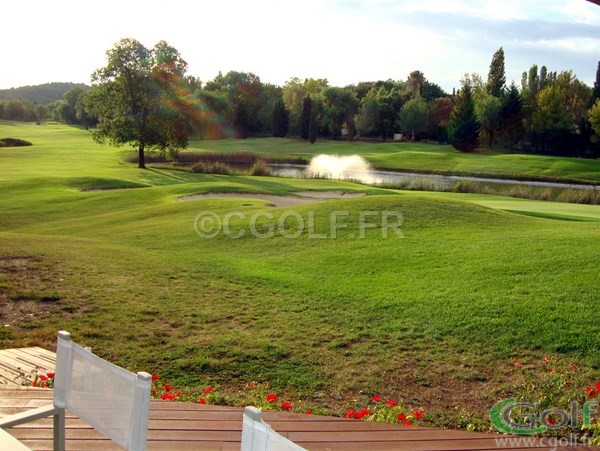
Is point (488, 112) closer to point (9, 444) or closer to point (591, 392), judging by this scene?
point (591, 392)

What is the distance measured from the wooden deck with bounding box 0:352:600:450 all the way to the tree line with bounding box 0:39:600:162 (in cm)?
3946

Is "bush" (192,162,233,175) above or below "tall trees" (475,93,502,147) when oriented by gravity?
below

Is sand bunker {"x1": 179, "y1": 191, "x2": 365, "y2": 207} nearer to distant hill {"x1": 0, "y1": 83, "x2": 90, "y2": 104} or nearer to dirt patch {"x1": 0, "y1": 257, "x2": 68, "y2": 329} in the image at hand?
dirt patch {"x1": 0, "y1": 257, "x2": 68, "y2": 329}

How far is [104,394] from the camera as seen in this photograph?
300 cm

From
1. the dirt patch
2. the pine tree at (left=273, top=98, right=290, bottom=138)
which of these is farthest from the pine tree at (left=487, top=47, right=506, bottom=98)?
the dirt patch

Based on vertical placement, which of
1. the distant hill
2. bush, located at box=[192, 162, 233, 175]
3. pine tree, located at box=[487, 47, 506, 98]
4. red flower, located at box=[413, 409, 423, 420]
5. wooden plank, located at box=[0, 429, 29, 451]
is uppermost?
the distant hill

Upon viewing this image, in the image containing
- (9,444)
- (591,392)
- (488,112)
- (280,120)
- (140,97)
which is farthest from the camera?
(280,120)

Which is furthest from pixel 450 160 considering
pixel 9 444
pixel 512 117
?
pixel 9 444

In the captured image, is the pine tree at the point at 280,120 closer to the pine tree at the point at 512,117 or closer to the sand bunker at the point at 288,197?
the pine tree at the point at 512,117

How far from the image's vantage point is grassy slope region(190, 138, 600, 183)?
51.7 meters

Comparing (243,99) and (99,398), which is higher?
(243,99)

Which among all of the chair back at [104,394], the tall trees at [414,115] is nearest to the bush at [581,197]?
the chair back at [104,394]

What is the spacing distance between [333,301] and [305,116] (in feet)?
233

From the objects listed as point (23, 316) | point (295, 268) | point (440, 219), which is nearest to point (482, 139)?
point (440, 219)
